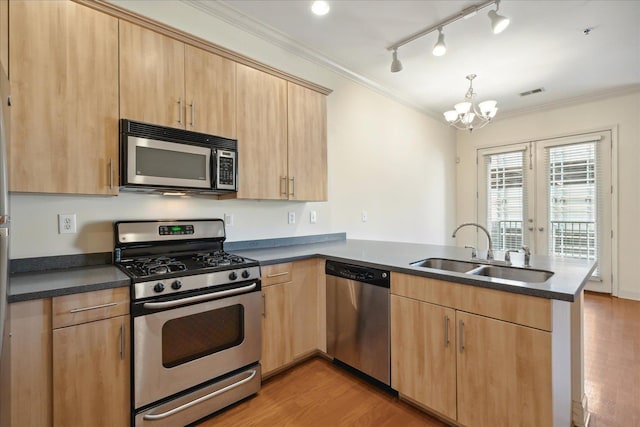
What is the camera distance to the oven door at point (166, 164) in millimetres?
1780

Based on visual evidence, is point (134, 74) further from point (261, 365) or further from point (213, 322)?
point (261, 365)

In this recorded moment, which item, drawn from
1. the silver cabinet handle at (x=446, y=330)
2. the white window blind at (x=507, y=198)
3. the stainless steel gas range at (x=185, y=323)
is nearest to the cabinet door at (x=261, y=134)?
the stainless steel gas range at (x=185, y=323)

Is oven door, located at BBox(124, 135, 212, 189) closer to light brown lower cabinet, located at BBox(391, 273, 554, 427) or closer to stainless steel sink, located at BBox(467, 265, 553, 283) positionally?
light brown lower cabinet, located at BBox(391, 273, 554, 427)

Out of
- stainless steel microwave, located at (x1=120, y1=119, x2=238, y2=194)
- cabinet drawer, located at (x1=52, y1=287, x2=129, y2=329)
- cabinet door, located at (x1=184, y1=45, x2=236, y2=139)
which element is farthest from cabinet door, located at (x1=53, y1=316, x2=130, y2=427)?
cabinet door, located at (x1=184, y1=45, x2=236, y2=139)

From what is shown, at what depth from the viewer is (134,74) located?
1.82m

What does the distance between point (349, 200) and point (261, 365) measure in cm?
200

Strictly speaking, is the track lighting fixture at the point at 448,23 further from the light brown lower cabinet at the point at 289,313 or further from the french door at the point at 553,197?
the french door at the point at 553,197

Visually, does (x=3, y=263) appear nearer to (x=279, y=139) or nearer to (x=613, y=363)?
(x=279, y=139)

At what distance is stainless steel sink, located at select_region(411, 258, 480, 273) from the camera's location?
79.8 inches

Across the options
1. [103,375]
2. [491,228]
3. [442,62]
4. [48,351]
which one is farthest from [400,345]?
[491,228]

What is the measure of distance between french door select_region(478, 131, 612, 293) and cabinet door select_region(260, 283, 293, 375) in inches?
145

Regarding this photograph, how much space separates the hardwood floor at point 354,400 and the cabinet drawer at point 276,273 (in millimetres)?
743

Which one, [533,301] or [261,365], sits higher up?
[533,301]

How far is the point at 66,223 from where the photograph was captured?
179 cm
